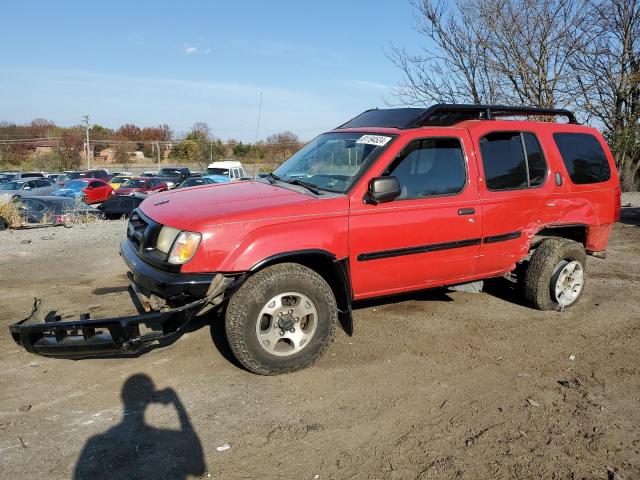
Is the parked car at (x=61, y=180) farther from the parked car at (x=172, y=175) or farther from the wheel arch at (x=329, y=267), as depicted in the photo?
the wheel arch at (x=329, y=267)

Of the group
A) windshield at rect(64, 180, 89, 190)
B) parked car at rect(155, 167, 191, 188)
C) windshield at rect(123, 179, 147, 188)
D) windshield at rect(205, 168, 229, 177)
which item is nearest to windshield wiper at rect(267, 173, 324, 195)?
windshield at rect(205, 168, 229, 177)

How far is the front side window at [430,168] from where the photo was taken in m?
4.45

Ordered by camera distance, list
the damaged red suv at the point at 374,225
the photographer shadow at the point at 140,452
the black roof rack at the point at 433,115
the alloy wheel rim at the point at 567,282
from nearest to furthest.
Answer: the photographer shadow at the point at 140,452 → the damaged red suv at the point at 374,225 → the black roof rack at the point at 433,115 → the alloy wheel rim at the point at 567,282

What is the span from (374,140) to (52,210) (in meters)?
11.5

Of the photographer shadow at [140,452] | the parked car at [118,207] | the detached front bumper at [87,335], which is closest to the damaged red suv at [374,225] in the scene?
the detached front bumper at [87,335]

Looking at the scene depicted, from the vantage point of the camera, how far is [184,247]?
12.0ft

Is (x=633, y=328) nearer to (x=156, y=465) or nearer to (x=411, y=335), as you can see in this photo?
(x=411, y=335)

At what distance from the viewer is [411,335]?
486 centimetres

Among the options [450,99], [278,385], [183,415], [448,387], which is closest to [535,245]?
[448,387]

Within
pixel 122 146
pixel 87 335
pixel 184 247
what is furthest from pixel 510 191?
pixel 122 146

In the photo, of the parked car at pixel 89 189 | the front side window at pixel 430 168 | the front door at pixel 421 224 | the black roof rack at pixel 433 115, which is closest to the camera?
the front door at pixel 421 224

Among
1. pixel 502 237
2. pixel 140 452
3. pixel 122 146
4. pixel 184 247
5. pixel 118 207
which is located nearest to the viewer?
pixel 140 452

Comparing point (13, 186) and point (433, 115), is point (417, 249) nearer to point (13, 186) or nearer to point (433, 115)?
point (433, 115)

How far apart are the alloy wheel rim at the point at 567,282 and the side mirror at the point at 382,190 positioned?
8.24ft
